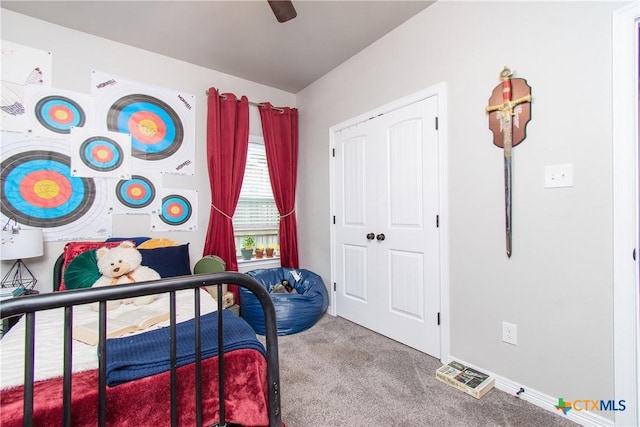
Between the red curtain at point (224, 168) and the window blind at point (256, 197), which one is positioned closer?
the red curtain at point (224, 168)

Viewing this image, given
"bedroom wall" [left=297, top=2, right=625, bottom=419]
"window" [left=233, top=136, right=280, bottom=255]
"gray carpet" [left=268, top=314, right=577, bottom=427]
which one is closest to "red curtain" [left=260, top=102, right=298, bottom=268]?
"window" [left=233, top=136, right=280, bottom=255]

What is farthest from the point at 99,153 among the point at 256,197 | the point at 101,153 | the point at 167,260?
the point at 256,197

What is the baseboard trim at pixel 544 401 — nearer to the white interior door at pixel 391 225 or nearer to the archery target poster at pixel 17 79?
the white interior door at pixel 391 225

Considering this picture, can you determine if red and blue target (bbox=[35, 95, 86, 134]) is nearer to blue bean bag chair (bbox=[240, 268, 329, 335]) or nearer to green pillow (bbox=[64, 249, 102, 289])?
green pillow (bbox=[64, 249, 102, 289])

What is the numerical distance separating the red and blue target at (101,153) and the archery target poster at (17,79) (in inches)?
15.6

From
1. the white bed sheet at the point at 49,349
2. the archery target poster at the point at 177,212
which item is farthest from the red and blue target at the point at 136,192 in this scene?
the white bed sheet at the point at 49,349

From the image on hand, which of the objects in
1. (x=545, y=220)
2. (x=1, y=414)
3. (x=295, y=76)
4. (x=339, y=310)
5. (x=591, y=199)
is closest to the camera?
(x=1, y=414)

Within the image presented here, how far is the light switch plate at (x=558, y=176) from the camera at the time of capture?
1.52 meters

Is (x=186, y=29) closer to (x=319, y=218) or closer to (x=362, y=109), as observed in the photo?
(x=362, y=109)

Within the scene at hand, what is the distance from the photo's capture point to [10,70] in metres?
2.21

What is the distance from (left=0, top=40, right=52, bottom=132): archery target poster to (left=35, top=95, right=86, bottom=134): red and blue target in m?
0.10

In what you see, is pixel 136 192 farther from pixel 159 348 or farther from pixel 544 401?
pixel 544 401

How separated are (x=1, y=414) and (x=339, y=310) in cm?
252

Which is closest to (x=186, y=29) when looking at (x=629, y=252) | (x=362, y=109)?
(x=362, y=109)
